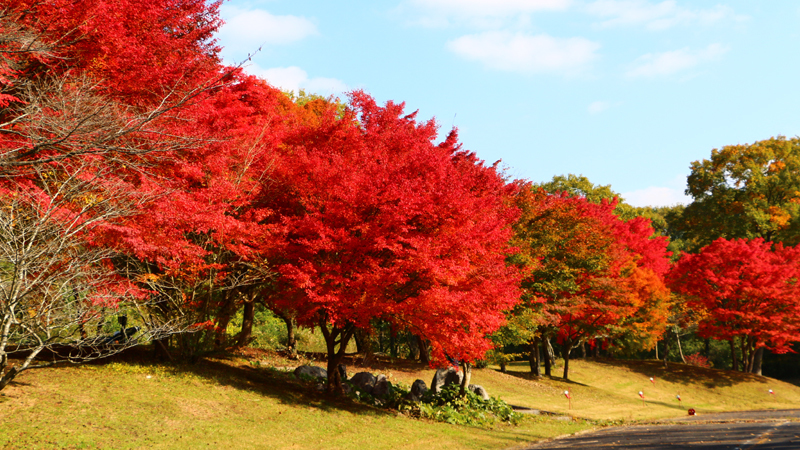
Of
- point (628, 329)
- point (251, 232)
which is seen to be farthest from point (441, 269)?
point (628, 329)

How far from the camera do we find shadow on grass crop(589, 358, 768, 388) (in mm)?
37500

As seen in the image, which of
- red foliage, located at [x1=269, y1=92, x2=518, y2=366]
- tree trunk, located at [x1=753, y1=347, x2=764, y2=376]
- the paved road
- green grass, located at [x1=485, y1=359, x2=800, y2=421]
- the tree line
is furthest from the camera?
tree trunk, located at [x1=753, y1=347, x2=764, y2=376]

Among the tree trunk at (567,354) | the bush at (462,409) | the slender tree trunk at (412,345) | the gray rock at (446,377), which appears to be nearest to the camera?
the bush at (462,409)

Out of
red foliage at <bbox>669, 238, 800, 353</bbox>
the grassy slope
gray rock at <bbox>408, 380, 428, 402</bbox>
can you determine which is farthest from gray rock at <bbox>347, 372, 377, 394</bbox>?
red foliage at <bbox>669, 238, 800, 353</bbox>

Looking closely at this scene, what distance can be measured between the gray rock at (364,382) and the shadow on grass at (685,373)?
27681mm

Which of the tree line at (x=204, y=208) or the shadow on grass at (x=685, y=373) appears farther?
the shadow on grass at (x=685, y=373)

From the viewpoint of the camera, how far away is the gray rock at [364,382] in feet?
64.0

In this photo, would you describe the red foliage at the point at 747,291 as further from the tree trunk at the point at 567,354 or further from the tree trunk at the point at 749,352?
the tree trunk at the point at 567,354

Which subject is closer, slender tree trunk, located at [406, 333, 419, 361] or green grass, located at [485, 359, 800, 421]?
green grass, located at [485, 359, 800, 421]

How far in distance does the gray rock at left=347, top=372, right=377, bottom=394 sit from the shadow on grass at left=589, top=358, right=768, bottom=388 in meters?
27.7

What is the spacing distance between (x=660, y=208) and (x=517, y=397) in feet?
229

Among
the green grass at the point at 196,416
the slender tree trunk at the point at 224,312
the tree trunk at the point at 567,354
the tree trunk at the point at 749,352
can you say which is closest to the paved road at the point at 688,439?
the green grass at the point at 196,416

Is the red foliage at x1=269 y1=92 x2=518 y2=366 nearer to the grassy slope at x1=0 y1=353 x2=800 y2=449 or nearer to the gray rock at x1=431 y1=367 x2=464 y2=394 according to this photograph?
the grassy slope at x1=0 y1=353 x2=800 y2=449

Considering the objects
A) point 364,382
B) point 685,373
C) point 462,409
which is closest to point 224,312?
point 364,382
